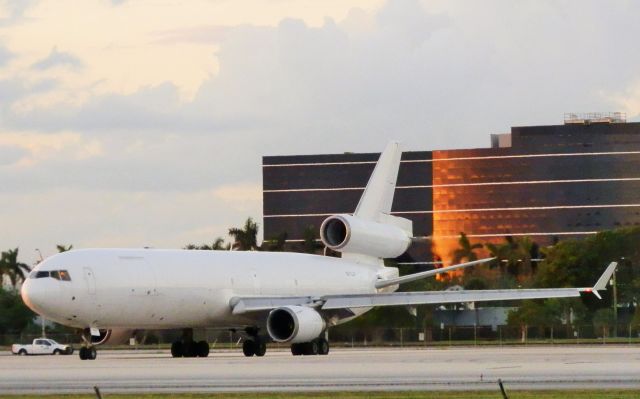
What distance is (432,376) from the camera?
39.8m

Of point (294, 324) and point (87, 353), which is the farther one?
point (294, 324)

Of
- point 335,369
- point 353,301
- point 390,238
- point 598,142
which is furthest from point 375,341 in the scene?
point 598,142

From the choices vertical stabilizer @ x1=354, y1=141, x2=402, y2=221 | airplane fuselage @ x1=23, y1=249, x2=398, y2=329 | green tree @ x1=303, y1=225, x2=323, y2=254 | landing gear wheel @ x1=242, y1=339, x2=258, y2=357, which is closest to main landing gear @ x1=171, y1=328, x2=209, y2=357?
airplane fuselage @ x1=23, y1=249, x2=398, y2=329

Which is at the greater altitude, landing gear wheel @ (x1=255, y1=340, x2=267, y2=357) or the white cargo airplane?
the white cargo airplane

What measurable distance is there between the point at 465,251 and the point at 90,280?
129 m

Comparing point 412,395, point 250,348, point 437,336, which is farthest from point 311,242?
point 412,395

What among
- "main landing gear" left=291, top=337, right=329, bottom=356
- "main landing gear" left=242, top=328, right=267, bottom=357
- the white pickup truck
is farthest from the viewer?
the white pickup truck

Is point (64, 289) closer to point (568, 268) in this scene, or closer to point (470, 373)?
point (470, 373)

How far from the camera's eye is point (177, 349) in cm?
6788

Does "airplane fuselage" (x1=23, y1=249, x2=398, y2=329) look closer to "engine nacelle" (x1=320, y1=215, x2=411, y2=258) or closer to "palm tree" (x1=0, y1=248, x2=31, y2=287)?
"engine nacelle" (x1=320, y1=215, x2=411, y2=258)

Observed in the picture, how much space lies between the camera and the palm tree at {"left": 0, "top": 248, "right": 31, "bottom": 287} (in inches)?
7313

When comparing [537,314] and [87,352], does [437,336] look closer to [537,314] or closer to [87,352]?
[537,314]

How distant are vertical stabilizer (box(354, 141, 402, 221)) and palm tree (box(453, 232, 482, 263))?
→ 10841 centimetres

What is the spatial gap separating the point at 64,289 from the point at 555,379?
1108 inches
